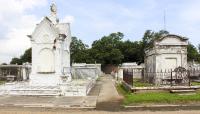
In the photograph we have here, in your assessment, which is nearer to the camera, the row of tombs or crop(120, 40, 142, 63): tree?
the row of tombs

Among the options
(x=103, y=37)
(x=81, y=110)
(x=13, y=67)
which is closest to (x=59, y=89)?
(x=81, y=110)

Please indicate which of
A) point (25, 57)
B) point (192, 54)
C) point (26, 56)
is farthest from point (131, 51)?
point (25, 57)

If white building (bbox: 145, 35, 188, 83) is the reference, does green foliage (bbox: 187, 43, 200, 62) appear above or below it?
above

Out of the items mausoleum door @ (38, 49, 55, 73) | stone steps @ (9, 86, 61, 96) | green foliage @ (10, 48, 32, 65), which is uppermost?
green foliage @ (10, 48, 32, 65)

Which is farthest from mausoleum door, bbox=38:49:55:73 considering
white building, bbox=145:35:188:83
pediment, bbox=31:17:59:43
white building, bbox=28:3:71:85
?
white building, bbox=145:35:188:83

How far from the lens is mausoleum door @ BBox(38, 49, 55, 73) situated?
2747 cm

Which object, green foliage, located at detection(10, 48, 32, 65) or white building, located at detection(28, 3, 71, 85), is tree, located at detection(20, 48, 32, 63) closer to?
green foliage, located at detection(10, 48, 32, 65)

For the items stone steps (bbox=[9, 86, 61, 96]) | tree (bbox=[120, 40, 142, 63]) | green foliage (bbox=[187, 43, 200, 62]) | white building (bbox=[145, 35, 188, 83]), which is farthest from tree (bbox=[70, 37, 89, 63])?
stone steps (bbox=[9, 86, 61, 96])

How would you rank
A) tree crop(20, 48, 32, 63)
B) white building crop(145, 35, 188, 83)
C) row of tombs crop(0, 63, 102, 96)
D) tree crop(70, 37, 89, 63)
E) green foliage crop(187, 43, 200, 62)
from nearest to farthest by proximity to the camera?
row of tombs crop(0, 63, 102, 96) → white building crop(145, 35, 188, 83) → green foliage crop(187, 43, 200, 62) → tree crop(70, 37, 89, 63) → tree crop(20, 48, 32, 63)

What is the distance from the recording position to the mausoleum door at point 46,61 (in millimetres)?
27469

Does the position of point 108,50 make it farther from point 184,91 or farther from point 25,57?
point 184,91

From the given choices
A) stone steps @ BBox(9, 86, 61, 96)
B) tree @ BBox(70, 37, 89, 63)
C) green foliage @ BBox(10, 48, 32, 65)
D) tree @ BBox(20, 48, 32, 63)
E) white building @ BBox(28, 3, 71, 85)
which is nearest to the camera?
stone steps @ BBox(9, 86, 61, 96)

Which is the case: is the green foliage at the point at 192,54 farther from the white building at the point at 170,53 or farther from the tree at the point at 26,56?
the white building at the point at 170,53

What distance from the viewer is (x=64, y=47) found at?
30172mm
